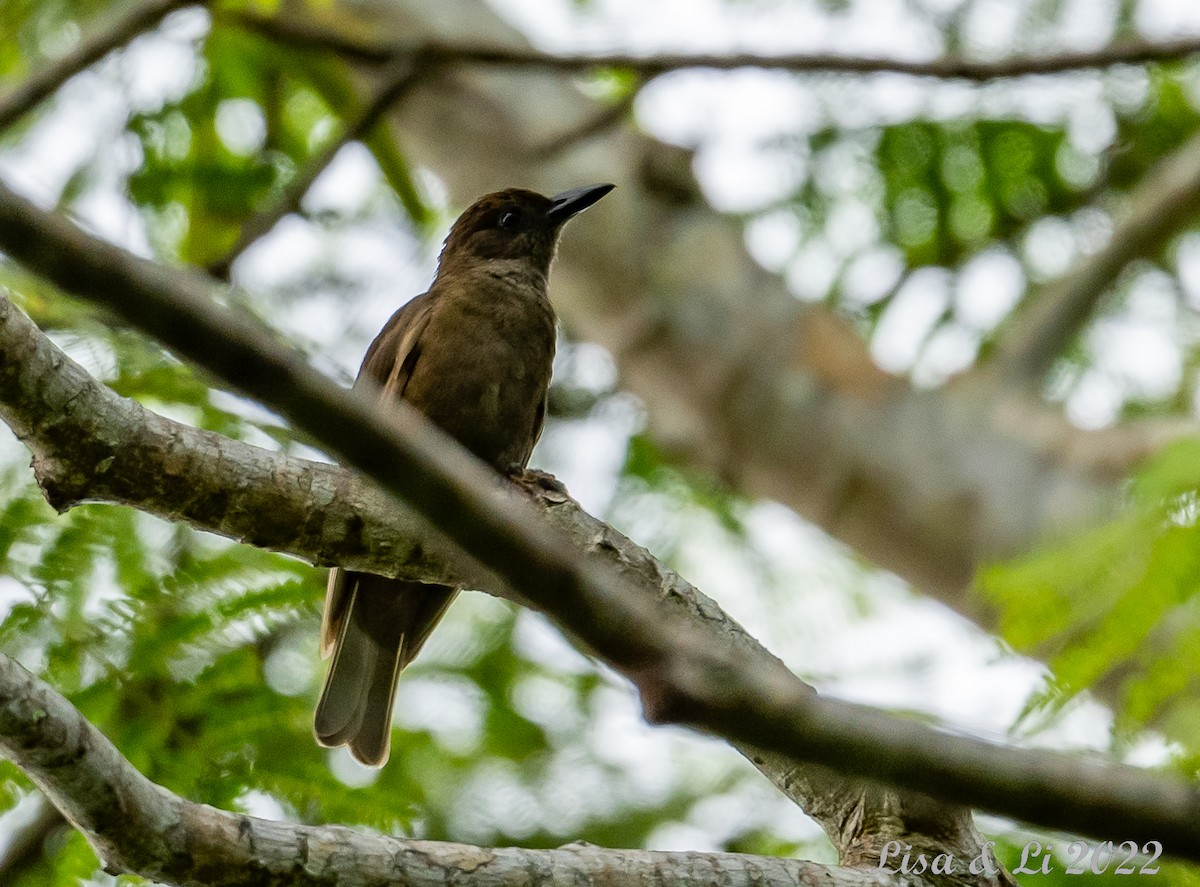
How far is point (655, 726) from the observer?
4.11ft

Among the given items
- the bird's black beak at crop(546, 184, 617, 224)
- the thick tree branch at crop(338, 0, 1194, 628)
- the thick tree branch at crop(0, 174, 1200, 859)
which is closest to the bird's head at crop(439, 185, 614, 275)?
the bird's black beak at crop(546, 184, 617, 224)

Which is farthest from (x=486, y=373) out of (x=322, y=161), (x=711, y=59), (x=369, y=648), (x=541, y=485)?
(x=711, y=59)

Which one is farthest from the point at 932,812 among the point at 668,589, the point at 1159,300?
the point at 1159,300

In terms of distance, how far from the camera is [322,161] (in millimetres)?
6148

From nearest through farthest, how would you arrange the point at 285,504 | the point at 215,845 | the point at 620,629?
1. the point at 620,629
2. the point at 215,845
3. the point at 285,504

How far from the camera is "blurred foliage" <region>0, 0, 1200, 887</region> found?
348cm

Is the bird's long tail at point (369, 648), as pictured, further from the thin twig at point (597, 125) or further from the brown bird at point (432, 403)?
the thin twig at point (597, 125)

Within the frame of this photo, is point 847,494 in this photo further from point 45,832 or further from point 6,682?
point 6,682

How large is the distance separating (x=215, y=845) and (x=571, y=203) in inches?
156

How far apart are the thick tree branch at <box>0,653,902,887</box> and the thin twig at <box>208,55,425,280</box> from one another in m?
3.54

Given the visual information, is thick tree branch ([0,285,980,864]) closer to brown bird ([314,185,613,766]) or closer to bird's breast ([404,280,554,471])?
brown bird ([314,185,613,766])

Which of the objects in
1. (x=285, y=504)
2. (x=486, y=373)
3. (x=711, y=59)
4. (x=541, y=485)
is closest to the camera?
(x=285, y=504)

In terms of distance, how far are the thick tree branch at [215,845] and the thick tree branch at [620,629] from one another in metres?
1.41

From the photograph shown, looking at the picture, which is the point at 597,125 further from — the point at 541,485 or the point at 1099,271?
the point at 541,485
